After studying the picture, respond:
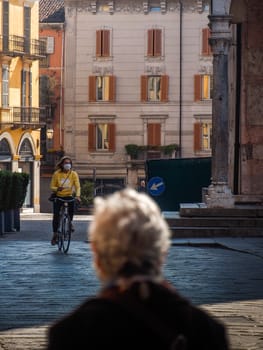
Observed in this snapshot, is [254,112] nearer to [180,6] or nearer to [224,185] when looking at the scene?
[224,185]

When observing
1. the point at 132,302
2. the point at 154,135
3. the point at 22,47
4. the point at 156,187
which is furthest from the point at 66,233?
the point at 154,135

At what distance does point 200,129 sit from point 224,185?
39629 mm

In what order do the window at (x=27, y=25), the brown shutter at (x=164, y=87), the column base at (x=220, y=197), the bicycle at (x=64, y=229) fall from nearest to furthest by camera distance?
the bicycle at (x=64, y=229) → the column base at (x=220, y=197) → the window at (x=27, y=25) → the brown shutter at (x=164, y=87)

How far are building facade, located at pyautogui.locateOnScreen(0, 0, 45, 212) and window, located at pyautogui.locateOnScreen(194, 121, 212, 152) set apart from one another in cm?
807

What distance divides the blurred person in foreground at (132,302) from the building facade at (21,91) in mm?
55646

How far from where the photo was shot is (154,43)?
6519 cm

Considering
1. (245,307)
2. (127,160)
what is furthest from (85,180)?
(245,307)

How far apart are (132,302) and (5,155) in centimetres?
5636

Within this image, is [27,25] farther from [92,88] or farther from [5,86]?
[92,88]

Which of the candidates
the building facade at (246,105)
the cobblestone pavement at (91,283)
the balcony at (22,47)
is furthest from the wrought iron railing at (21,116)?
the cobblestone pavement at (91,283)

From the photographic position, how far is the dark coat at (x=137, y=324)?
3.16m

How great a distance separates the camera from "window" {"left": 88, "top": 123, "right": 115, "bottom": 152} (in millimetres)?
65375

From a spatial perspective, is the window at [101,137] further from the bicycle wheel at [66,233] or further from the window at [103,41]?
the bicycle wheel at [66,233]

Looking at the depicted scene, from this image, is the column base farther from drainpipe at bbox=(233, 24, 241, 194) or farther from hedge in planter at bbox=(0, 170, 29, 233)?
hedge in planter at bbox=(0, 170, 29, 233)
